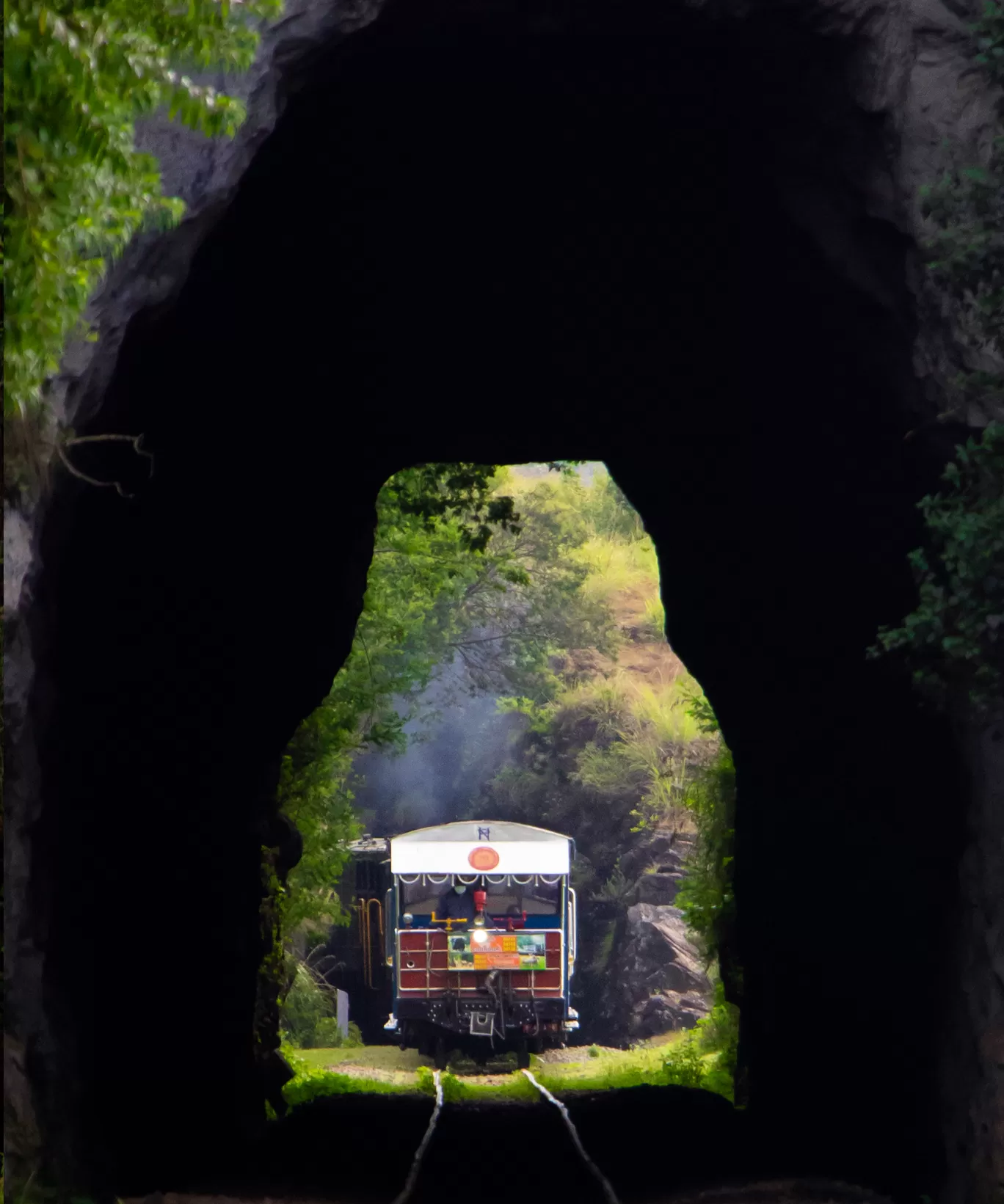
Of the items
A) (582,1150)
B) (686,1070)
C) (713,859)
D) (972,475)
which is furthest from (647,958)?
(972,475)

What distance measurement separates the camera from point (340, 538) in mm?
14820

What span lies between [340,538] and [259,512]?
8.55 ft

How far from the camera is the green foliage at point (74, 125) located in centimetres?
445

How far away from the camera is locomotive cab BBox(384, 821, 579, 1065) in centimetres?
2261

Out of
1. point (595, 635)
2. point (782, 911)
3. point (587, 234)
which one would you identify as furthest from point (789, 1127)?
point (595, 635)

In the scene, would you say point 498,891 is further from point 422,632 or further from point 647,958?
point 422,632

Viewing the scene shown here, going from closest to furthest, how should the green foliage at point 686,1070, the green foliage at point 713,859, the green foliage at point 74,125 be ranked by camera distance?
the green foliage at point 74,125 → the green foliage at point 713,859 → the green foliage at point 686,1070

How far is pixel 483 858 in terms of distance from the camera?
23.3 meters

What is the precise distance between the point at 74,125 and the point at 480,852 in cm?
1962

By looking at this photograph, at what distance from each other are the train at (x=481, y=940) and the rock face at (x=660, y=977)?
10818mm

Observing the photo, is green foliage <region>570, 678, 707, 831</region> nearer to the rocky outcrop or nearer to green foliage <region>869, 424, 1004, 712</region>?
the rocky outcrop

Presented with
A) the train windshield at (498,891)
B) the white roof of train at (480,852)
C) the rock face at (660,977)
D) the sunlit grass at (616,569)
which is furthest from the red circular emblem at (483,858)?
the sunlit grass at (616,569)

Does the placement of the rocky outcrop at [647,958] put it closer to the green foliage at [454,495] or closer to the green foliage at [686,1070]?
the green foliage at [686,1070]

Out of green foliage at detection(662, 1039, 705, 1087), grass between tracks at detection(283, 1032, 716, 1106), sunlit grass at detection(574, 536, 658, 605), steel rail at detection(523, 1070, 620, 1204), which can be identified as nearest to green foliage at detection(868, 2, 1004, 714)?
steel rail at detection(523, 1070, 620, 1204)
